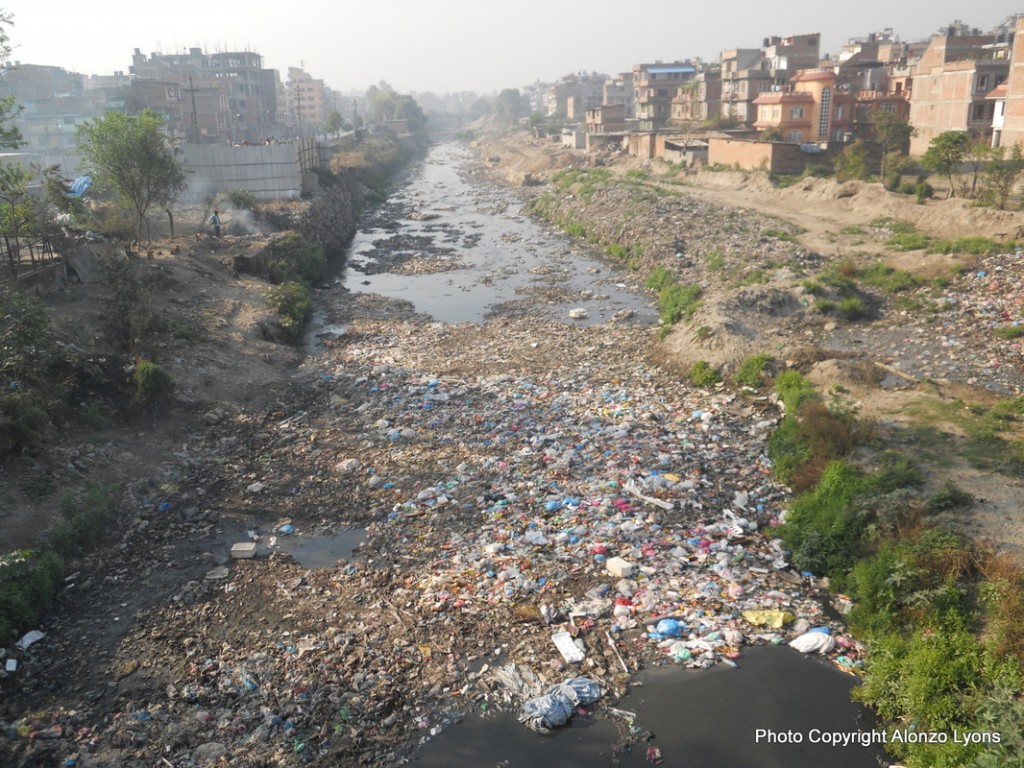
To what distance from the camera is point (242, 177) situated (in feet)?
88.2

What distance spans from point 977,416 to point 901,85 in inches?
1279

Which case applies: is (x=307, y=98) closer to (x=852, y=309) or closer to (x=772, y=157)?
(x=772, y=157)

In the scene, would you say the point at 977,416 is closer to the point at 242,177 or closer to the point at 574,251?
the point at 574,251

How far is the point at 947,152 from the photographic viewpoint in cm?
2105

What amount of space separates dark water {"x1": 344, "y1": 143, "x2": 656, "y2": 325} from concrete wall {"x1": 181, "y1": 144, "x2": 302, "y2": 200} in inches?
139

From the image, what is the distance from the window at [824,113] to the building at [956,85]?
347 cm

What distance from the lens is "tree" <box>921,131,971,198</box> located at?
69.0 ft

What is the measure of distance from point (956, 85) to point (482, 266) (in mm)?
21125

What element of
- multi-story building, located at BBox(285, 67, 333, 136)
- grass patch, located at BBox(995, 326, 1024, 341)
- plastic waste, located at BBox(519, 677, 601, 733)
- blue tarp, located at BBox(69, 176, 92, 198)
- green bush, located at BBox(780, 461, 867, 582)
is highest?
multi-story building, located at BBox(285, 67, 333, 136)

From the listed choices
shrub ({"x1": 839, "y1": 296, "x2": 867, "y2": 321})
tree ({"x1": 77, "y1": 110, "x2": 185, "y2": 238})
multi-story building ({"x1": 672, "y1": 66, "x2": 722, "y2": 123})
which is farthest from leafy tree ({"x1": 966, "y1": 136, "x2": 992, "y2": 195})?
multi-story building ({"x1": 672, "y1": 66, "x2": 722, "y2": 123})

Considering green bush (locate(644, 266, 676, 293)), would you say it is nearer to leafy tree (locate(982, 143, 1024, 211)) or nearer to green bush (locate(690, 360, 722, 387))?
green bush (locate(690, 360, 722, 387))

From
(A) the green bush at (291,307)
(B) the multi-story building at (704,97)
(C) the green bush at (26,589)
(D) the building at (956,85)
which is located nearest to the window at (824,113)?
(D) the building at (956,85)

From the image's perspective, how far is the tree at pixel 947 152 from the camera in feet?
69.0

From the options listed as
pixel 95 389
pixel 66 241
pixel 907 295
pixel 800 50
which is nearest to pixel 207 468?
pixel 95 389
